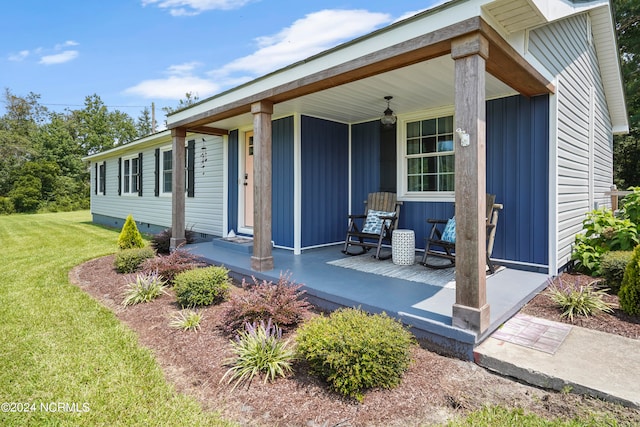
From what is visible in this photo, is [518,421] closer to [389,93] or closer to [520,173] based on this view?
[520,173]

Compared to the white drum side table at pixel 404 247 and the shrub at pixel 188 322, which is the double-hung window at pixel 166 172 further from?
the white drum side table at pixel 404 247

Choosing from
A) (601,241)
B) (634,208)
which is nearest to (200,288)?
(601,241)

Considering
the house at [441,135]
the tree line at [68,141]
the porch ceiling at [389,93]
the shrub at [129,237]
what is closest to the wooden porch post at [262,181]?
the house at [441,135]

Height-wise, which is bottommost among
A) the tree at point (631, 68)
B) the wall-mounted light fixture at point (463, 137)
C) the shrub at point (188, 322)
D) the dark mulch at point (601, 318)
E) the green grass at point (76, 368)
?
the green grass at point (76, 368)

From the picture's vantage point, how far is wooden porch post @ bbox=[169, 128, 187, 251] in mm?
6121

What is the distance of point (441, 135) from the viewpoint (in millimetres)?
5008

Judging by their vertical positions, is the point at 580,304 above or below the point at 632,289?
below

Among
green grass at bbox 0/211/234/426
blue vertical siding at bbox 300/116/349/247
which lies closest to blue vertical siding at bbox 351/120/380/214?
blue vertical siding at bbox 300/116/349/247

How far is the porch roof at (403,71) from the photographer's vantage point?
2576 mm

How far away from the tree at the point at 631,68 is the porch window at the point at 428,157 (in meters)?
9.97

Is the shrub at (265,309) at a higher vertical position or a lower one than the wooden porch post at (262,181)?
lower

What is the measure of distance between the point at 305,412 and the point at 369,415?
349 mm

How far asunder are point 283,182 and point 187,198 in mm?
3529

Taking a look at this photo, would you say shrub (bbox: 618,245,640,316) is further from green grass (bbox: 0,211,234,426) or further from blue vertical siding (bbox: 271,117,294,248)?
blue vertical siding (bbox: 271,117,294,248)
